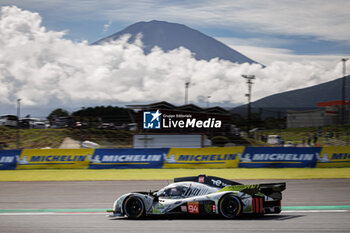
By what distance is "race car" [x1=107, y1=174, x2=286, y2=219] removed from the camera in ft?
32.8

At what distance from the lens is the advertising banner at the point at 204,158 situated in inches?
934

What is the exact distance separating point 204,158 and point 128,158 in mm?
4122

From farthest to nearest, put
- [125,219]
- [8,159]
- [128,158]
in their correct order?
[8,159], [128,158], [125,219]

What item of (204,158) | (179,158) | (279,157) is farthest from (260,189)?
(179,158)

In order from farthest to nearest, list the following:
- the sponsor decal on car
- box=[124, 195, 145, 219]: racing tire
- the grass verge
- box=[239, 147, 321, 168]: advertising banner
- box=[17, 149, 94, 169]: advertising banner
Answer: box=[17, 149, 94, 169]: advertising banner → box=[239, 147, 321, 168]: advertising banner → the grass verge → box=[124, 195, 145, 219]: racing tire → the sponsor decal on car

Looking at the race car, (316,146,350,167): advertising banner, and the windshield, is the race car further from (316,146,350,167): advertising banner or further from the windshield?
(316,146,350,167): advertising banner

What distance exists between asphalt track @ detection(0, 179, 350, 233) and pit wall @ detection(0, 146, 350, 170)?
441cm

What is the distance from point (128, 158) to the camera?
24.5 m

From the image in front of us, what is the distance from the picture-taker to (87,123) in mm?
33750

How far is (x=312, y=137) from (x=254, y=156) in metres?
17.2

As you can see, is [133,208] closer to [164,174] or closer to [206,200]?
[206,200]

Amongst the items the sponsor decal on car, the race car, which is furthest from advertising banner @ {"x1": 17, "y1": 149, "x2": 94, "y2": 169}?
the sponsor decal on car

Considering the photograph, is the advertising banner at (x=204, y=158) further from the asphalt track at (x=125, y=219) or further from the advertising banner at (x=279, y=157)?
the asphalt track at (x=125, y=219)

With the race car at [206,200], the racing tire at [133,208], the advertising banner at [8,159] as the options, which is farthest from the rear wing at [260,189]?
the advertising banner at [8,159]
